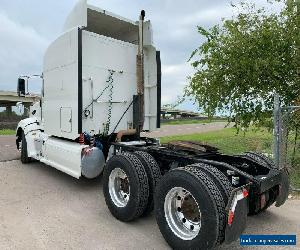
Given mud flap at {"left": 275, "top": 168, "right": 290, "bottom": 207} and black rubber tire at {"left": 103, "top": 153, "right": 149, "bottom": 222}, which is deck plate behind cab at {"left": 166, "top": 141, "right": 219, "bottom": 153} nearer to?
black rubber tire at {"left": 103, "top": 153, "right": 149, "bottom": 222}

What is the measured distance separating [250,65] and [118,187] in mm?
6094

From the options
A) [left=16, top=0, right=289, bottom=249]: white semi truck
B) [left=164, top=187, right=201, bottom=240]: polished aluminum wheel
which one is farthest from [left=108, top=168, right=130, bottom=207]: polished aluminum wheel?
[left=164, top=187, right=201, bottom=240]: polished aluminum wheel

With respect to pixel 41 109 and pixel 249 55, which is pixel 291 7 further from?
pixel 41 109

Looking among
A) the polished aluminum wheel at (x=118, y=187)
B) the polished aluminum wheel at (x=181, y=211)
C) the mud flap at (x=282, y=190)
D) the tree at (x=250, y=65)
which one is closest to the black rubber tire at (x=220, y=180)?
the polished aluminum wheel at (x=181, y=211)

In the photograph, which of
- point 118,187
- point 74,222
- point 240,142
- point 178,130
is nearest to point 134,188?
point 118,187

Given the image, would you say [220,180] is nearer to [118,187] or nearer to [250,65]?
[118,187]

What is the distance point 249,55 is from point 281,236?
21.2 ft

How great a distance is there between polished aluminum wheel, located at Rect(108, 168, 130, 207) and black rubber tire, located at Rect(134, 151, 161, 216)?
17.0 inches

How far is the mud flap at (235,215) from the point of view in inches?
142

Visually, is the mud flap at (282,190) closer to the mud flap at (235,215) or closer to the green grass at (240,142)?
the mud flap at (235,215)

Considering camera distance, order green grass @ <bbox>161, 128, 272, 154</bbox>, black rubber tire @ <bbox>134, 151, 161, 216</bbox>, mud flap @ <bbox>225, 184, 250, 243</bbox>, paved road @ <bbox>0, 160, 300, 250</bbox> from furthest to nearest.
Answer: green grass @ <bbox>161, 128, 272, 154</bbox>, black rubber tire @ <bbox>134, 151, 161, 216</bbox>, paved road @ <bbox>0, 160, 300, 250</bbox>, mud flap @ <bbox>225, 184, 250, 243</bbox>

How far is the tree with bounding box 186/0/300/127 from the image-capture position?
9320 mm

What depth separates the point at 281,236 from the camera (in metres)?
4.52

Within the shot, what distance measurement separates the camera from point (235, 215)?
3.64 m
